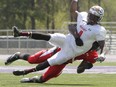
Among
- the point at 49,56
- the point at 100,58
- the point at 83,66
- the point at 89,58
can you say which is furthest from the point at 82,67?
the point at 49,56

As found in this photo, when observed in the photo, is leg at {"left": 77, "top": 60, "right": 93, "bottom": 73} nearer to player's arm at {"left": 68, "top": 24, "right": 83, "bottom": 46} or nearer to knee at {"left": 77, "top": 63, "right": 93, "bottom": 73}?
knee at {"left": 77, "top": 63, "right": 93, "bottom": 73}

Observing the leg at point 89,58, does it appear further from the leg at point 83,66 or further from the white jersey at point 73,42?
the white jersey at point 73,42

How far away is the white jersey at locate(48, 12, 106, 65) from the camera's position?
11727 millimetres

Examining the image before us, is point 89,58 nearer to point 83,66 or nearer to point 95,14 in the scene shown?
point 83,66

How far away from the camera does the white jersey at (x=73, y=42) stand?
11.7 meters

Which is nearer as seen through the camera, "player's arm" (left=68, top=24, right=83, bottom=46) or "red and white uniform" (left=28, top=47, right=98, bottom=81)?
"player's arm" (left=68, top=24, right=83, bottom=46)

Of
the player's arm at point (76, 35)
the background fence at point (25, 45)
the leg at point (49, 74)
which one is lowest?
the background fence at point (25, 45)

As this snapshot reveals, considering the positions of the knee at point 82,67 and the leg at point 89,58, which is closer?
the knee at point 82,67

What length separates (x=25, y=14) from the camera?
160ft

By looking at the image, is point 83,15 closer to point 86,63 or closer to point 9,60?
point 86,63

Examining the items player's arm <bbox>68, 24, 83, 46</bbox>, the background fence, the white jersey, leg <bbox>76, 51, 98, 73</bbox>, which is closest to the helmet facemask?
the white jersey

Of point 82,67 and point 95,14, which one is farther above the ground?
point 95,14

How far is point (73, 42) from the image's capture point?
38.9 ft

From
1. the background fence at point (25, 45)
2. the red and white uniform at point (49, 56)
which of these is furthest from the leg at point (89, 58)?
the background fence at point (25, 45)
